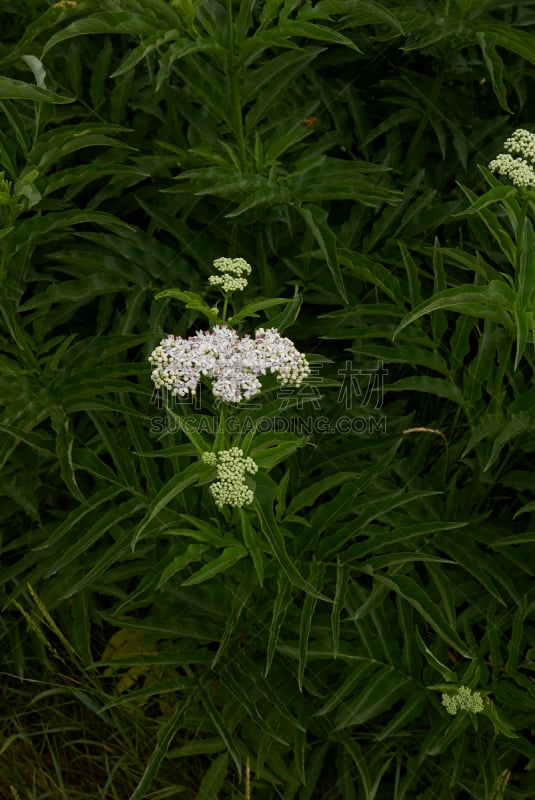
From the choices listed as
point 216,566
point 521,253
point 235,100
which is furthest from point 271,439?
point 235,100

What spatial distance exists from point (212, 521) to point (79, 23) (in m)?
1.45

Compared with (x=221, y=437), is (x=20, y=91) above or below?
above

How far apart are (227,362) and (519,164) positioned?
0.87 metres

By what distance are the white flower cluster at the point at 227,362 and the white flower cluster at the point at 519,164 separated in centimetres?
67

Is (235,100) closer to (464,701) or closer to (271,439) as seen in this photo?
(271,439)

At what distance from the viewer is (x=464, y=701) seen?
7.74 feet

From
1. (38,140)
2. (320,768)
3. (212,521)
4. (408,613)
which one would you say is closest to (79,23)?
(38,140)

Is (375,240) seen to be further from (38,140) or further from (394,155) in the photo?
(38,140)

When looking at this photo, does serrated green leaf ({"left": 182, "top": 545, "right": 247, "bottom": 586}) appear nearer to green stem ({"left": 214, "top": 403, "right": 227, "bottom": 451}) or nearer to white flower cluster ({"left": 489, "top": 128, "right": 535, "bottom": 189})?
green stem ({"left": 214, "top": 403, "right": 227, "bottom": 451})

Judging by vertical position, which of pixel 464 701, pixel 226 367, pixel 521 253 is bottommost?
pixel 464 701

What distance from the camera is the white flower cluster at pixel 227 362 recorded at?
2.06m

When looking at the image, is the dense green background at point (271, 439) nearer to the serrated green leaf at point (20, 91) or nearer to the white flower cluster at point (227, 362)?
the serrated green leaf at point (20, 91)

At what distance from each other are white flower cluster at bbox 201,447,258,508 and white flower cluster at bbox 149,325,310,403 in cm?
14

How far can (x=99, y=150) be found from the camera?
338cm
